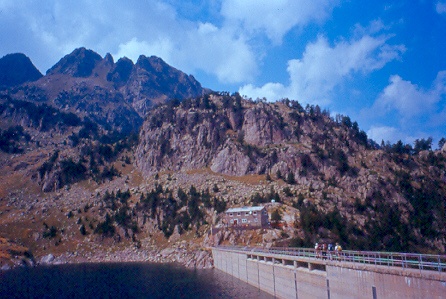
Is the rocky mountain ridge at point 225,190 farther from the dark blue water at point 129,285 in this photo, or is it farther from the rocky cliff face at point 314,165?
the dark blue water at point 129,285

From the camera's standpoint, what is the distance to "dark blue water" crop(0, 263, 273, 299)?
60.4 meters

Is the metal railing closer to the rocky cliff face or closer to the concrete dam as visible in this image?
the concrete dam

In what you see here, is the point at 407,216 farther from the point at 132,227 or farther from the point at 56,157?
the point at 56,157

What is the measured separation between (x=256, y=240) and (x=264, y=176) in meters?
54.1

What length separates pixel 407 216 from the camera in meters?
120

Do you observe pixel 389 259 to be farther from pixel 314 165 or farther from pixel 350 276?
pixel 314 165

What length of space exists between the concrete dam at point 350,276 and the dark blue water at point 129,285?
4167 millimetres

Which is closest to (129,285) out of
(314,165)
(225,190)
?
(225,190)

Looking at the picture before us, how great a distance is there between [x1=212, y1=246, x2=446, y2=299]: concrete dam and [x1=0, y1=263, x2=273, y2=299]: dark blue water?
4167 millimetres

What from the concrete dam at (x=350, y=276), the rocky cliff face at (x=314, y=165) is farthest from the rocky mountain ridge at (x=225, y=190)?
the concrete dam at (x=350, y=276)

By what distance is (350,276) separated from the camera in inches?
1416

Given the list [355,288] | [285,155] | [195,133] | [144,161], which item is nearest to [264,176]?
[285,155]

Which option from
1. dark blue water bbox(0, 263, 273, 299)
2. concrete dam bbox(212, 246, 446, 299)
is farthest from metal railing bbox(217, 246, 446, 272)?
dark blue water bbox(0, 263, 273, 299)

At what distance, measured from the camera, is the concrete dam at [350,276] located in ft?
90.1
